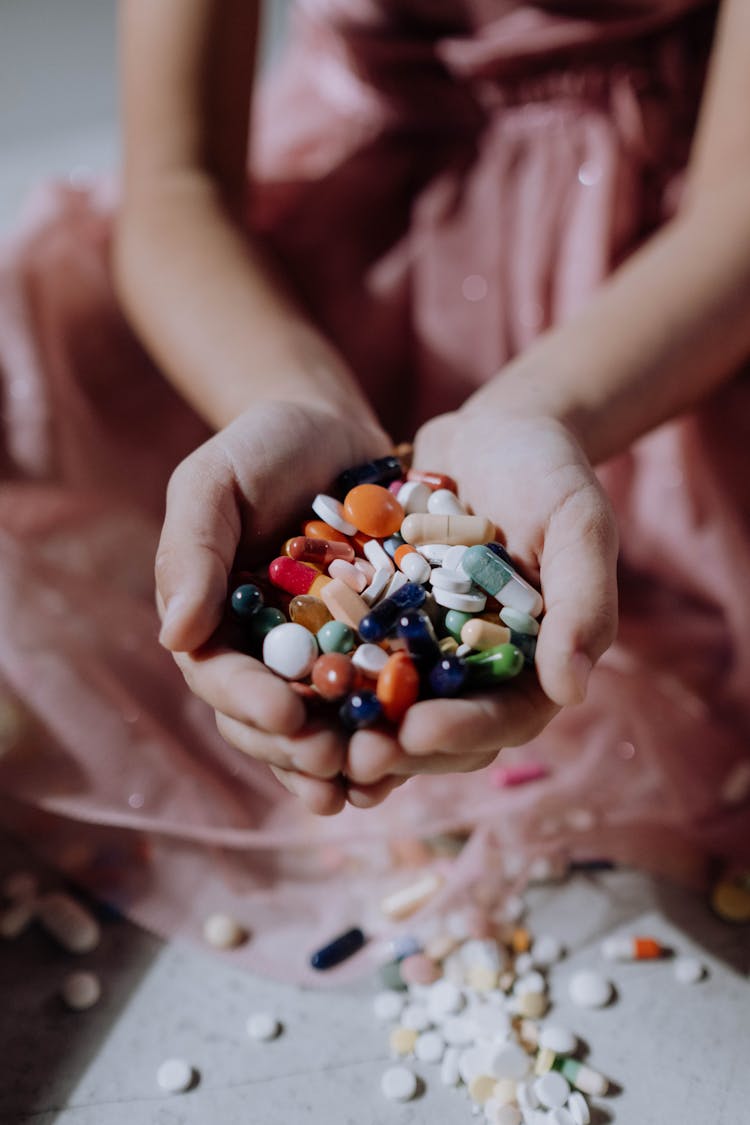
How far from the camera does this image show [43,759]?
97 centimetres

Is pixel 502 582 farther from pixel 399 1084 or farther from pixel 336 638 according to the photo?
pixel 399 1084

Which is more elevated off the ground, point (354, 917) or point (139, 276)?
point (139, 276)

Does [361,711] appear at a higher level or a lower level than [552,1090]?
higher

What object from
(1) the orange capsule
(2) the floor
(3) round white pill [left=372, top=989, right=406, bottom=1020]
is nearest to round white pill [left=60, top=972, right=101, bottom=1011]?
(2) the floor

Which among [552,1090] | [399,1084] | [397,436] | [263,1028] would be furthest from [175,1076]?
[397,436]

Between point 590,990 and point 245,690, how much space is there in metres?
0.48

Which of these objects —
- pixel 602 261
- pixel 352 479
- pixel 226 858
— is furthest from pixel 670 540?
pixel 226 858

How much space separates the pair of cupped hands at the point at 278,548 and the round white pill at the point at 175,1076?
328 mm

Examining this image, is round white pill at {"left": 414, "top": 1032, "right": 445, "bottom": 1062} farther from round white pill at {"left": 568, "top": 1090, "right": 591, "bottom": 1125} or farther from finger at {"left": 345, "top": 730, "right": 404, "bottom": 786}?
finger at {"left": 345, "top": 730, "right": 404, "bottom": 786}

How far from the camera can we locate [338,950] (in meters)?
0.93

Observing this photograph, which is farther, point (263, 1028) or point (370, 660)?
point (263, 1028)

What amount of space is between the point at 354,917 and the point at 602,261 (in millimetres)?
765

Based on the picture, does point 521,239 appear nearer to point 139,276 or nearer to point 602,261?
point 602,261

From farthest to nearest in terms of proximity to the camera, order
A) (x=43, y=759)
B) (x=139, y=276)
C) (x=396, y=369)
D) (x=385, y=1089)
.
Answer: (x=396, y=369), (x=139, y=276), (x=43, y=759), (x=385, y=1089)
